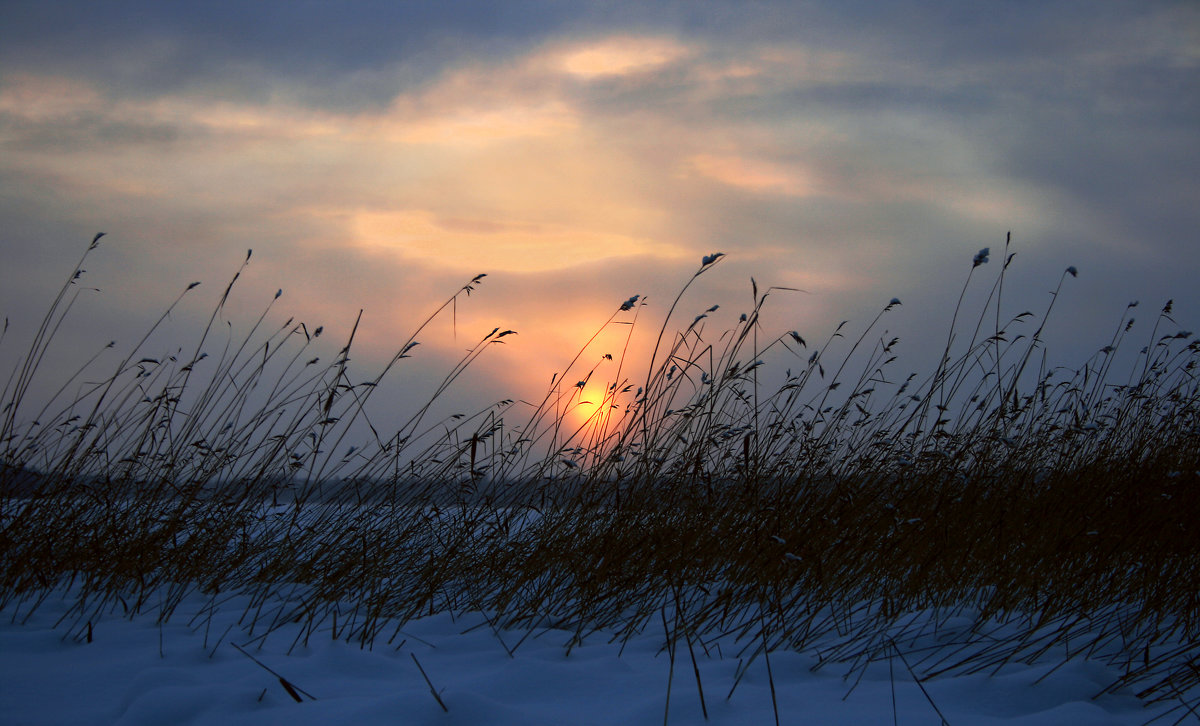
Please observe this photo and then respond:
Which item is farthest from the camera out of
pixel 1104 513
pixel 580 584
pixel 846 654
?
pixel 1104 513

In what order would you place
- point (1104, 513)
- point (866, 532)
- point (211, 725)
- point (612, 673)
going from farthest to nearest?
point (1104, 513), point (866, 532), point (612, 673), point (211, 725)

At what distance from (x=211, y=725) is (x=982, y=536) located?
268cm

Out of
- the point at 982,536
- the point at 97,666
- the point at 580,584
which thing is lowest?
the point at 97,666

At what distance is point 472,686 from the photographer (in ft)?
5.35

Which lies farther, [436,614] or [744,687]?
[436,614]

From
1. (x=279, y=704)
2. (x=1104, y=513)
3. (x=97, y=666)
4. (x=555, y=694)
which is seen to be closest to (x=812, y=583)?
(x=555, y=694)

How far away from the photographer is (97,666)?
1822mm

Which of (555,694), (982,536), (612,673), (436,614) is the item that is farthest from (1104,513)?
(436,614)

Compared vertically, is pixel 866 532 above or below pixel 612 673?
above

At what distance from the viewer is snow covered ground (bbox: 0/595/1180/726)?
1428 mm

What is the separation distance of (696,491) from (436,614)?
1.14 metres

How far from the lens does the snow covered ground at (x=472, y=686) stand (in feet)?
4.68

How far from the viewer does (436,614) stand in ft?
8.04

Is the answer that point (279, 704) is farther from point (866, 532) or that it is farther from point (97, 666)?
point (866, 532)
